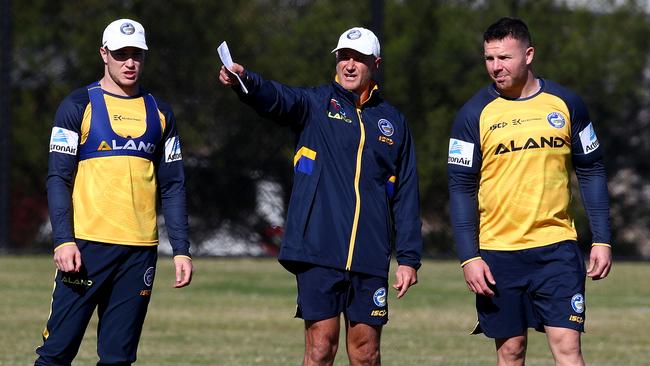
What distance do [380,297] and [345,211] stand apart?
1.55ft

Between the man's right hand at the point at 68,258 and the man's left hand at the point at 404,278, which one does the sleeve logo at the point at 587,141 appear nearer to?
the man's left hand at the point at 404,278

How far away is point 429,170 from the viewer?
1730cm

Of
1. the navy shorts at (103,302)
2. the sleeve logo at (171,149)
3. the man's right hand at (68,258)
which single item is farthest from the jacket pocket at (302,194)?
the man's right hand at (68,258)

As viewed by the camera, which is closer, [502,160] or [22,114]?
[502,160]

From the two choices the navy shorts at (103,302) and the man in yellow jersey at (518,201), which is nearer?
the navy shorts at (103,302)

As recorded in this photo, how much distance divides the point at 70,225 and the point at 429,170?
35.4 ft

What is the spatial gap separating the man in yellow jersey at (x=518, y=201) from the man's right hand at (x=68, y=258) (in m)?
1.89

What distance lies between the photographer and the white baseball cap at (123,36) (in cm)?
691

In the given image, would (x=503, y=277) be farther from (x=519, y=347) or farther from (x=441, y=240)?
(x=441, y=240)

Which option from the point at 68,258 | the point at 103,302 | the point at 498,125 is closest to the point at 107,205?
the point at 68,258

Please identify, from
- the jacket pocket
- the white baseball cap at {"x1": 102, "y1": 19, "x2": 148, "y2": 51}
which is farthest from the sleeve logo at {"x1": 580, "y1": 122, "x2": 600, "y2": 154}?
the white baseball cap at {"x1": 102, "y1": 19, "x2": 148, "y2": 51}

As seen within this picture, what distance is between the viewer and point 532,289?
705 cm

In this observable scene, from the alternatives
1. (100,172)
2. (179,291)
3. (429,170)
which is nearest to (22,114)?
(179,291)

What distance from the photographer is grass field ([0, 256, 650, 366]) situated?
10.3 m
